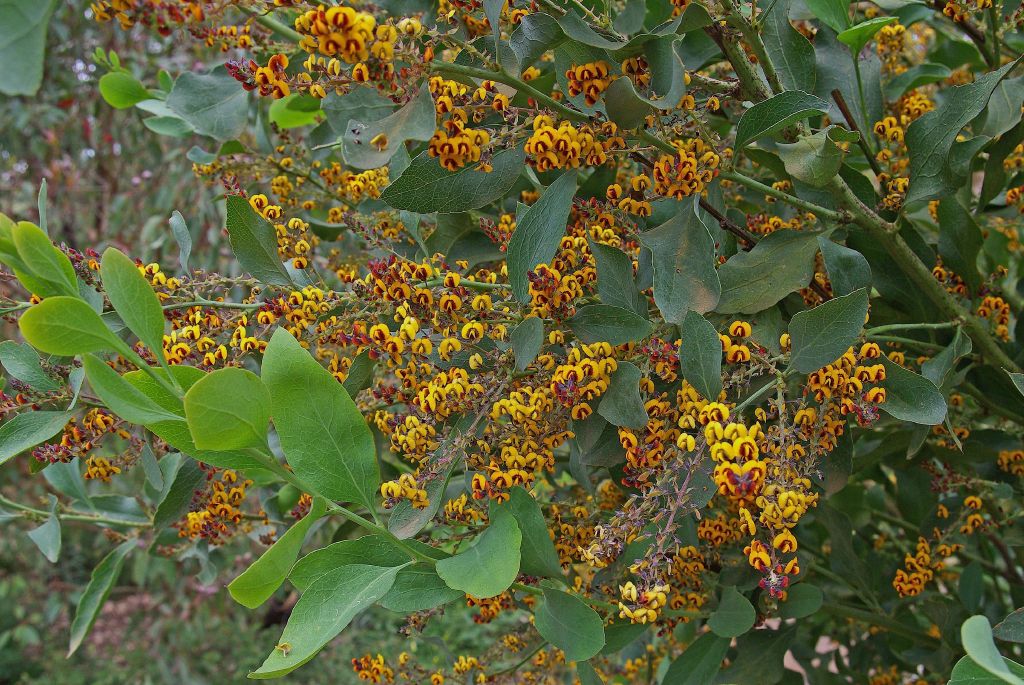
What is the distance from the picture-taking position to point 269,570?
0.60 m

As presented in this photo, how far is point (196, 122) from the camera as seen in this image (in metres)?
0.97

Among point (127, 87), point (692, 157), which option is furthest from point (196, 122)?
point (692, 157)

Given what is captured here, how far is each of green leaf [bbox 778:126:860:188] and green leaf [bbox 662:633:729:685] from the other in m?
0.46

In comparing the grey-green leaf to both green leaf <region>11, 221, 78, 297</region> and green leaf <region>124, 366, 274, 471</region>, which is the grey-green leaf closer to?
green leaf <region>124, 366, 274, 471</region>

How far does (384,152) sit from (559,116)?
0.16 metres

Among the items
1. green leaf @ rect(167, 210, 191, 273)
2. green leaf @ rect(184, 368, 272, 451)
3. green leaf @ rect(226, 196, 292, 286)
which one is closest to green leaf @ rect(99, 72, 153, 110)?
green leaf @ rect(167, 210, 191, 273)

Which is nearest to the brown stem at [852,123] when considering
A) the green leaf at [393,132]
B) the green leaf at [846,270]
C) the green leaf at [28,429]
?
the green leaf at [846,270]

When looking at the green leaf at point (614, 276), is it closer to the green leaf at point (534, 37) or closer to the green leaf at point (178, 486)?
the green leaf at point (534, 37)

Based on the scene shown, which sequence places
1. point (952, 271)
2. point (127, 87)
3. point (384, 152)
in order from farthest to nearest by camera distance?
point (127, 87)
point (952, 271)
point (384, 152)

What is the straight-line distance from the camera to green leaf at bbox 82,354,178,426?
556 mm

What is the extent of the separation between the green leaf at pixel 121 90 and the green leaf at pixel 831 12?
80cm

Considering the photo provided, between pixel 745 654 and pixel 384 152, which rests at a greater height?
pixel 384 152

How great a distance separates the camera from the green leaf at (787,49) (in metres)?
0.84

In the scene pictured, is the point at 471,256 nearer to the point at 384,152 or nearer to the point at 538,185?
the point at 538,185
